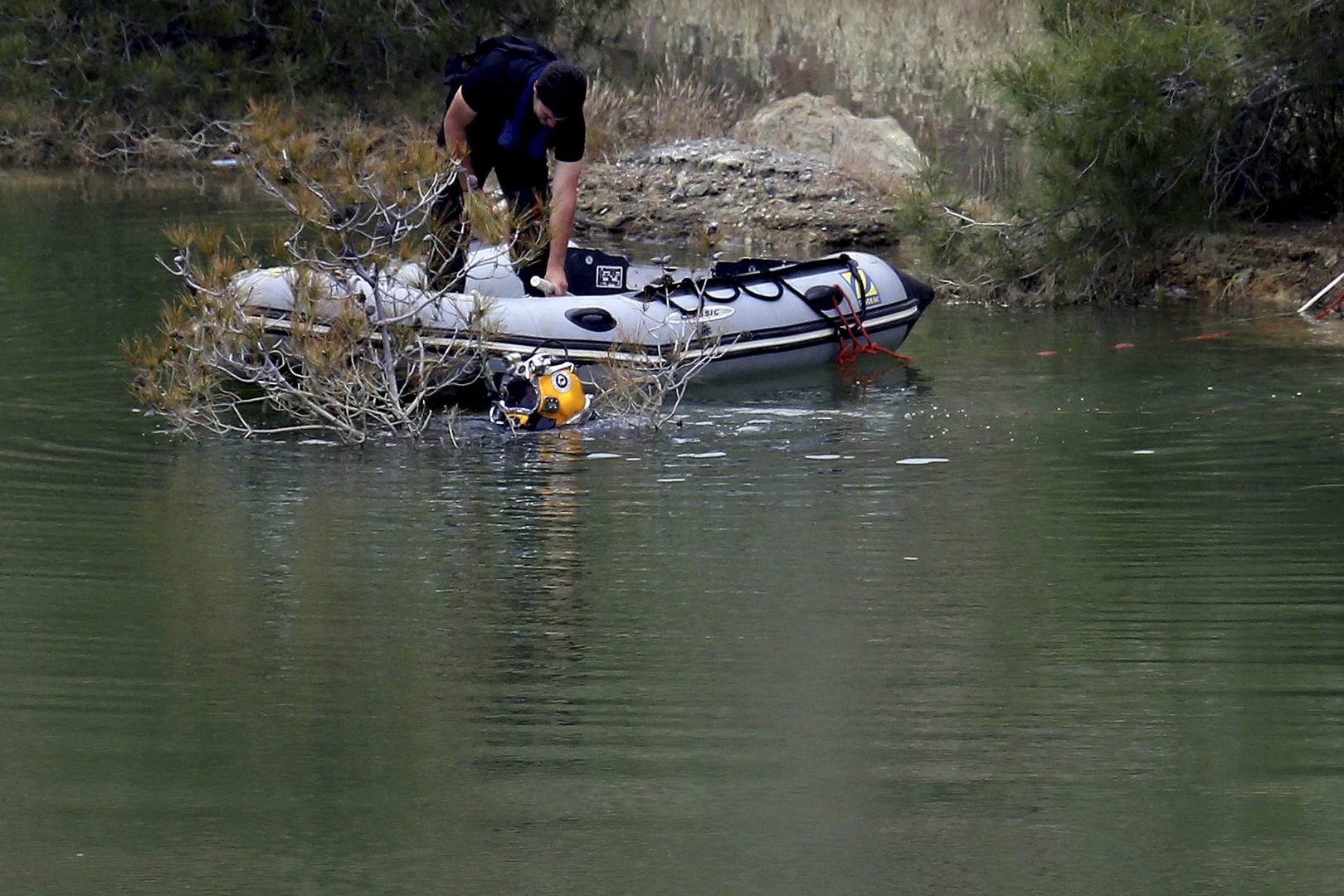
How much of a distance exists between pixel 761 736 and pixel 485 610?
5.32ft

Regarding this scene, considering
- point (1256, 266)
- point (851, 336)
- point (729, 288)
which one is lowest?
point (851, 336)

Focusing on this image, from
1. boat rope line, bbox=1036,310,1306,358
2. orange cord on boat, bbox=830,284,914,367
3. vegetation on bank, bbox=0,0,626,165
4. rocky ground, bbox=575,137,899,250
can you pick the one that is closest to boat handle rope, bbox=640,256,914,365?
orange cord on boat, bbox=830,284,914,367

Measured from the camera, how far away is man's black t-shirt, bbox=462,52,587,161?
10.1 meters

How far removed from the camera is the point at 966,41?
75.5 ft

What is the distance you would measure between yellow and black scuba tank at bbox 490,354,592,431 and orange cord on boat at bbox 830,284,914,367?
2.14m

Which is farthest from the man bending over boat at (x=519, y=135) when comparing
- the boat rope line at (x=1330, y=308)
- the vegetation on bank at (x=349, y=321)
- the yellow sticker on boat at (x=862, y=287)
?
the boat rope line at (x=1330, y=308)

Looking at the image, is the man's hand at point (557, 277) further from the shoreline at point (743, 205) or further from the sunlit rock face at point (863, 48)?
the sunlit rock face at point (863, 48)

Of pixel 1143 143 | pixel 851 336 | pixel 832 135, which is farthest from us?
pixel 832 135

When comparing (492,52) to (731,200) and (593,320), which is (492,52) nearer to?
(593,320)

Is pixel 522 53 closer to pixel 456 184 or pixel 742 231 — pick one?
pixel 456 184

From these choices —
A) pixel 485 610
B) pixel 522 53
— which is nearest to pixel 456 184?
pixel 522 53

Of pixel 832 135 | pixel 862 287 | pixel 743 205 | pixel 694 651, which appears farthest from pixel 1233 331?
pixel 832 135

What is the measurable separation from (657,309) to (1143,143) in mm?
3870

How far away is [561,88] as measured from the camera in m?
9.75
